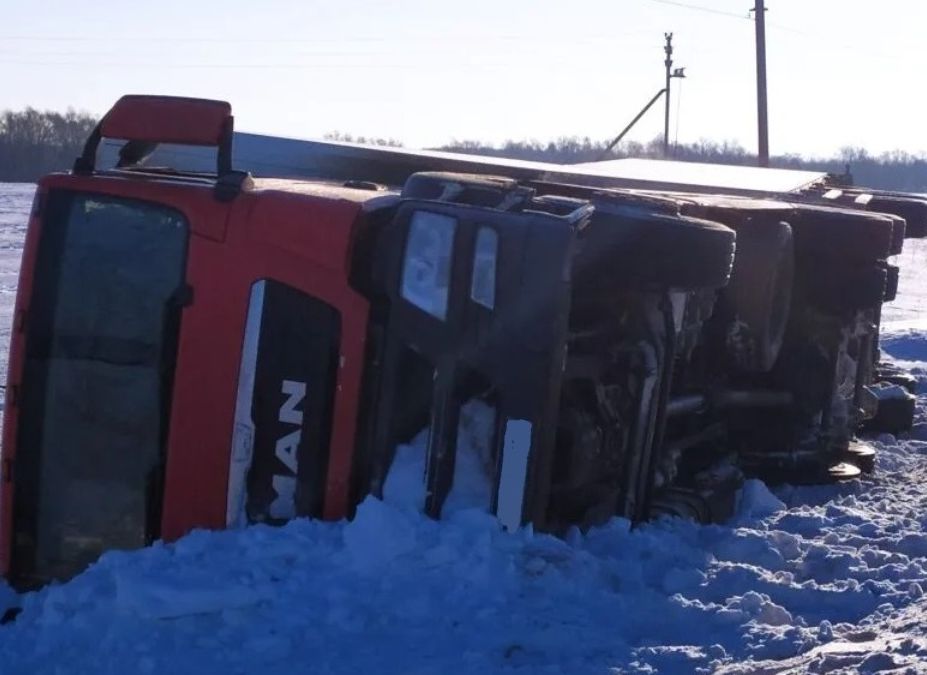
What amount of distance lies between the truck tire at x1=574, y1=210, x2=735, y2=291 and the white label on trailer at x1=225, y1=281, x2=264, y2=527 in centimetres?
92

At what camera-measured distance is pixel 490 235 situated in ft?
→ 11.9

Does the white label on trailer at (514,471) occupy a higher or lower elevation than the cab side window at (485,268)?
lower

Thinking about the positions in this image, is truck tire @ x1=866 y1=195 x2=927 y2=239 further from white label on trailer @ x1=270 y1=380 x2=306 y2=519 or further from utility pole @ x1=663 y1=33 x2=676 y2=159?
utility pole @ x1=663 y1=33 x2=676 y2=159

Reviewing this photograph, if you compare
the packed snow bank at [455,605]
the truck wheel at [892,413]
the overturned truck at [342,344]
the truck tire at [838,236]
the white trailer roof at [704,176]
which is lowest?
the packed snow bank at [455,605]

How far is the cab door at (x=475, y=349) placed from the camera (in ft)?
11.8

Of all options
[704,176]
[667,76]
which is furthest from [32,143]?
[704,176]

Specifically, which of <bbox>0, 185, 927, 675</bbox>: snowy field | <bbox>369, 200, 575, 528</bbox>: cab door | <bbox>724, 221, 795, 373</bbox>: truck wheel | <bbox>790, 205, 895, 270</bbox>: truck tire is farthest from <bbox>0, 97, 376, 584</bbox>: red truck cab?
<bbox>790, 205, 895, 270</bbox>: truck tire

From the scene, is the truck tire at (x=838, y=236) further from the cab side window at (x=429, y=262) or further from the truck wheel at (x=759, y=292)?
A: the cab side window at (x=429, y=262)

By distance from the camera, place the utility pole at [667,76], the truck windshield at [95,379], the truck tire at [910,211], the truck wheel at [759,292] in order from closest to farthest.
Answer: the truck windshield at [95,379] → the truck wheel at [759,292] → the truck tire at [910,211] → the utility pole at [667,76]

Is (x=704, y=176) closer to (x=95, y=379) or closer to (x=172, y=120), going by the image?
(x=172, y=120)

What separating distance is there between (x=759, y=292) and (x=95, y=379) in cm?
218

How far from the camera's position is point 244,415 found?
155 inches

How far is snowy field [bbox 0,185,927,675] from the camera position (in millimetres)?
3199

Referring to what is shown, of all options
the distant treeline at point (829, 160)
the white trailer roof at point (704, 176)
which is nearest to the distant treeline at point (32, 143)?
the distant treeline at point (829, 160)
